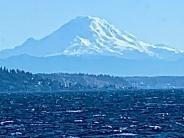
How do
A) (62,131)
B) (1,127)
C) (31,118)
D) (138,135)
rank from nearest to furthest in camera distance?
(138,135), (62,131), (1,127), (31,118)

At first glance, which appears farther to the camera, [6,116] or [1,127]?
[6,116]

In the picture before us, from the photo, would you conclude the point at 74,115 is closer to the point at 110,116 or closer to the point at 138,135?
the point at 110,116

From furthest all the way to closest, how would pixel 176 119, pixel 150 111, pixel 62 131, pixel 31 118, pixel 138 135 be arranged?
pixel 150 111
pixel 31 118
pixel 176 119
pixel 62 131
pixel 138 135

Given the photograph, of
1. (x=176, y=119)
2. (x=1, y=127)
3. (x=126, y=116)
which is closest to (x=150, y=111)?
(x=126, y=116)

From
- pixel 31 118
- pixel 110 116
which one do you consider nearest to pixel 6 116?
pixel 31 118

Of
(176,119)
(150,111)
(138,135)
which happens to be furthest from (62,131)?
(150,111)

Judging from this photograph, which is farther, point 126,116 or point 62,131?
point 126,116

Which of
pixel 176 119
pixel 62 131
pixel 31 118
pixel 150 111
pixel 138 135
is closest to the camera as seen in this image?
pixel 138 135

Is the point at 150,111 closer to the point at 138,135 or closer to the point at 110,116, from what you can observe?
the point at 110,116

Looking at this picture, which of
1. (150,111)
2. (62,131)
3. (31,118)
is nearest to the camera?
(62,131)
